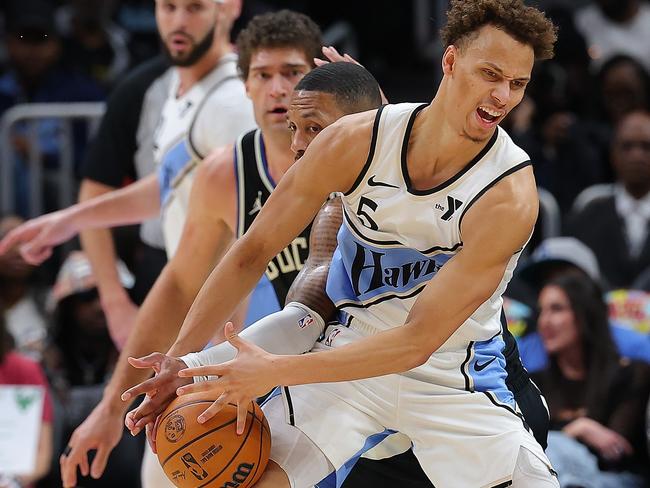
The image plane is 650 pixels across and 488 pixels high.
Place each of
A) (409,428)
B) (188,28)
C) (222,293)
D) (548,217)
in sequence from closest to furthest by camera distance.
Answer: (222,293) < (409,428) < (188,28) < (548,217)

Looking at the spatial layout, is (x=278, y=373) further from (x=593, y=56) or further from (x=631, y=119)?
(x=593, y=56)

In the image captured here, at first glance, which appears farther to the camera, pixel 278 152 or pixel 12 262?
pixel 12 262

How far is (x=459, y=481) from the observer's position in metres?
3.82

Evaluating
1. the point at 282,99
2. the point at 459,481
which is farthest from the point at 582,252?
the point at 459,481

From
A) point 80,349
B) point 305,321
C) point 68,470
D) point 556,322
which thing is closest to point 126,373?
point 68,470

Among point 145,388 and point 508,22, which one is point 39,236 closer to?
point 145,388

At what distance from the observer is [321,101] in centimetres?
405

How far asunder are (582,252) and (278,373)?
4.37 metres

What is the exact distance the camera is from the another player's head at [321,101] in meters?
4.04

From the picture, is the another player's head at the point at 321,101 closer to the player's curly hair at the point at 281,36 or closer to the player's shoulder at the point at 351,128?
the player's shoulder at the point at 351,128

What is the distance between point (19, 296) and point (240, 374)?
472 centimetres

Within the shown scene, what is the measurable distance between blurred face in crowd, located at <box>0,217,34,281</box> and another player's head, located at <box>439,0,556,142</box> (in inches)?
181

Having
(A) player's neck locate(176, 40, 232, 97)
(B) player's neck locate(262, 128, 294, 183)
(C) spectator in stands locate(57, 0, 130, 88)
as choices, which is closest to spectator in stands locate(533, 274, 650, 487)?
(A) player's neck locate(176, 40, 232, 97)

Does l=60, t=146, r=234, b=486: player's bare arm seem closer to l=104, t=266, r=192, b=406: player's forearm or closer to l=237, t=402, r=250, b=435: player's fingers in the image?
l=104, t=266, r=192, b=406: player's forearm
